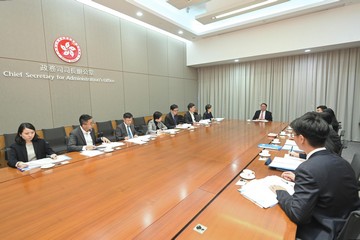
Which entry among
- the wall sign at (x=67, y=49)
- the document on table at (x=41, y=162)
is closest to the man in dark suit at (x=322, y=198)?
the document on table at (x=41, y=162)

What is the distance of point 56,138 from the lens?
3908mm

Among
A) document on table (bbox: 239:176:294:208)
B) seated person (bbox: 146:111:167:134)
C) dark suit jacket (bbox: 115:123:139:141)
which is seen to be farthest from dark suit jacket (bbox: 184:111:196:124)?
document on table (bbox: 239:176:294:208)

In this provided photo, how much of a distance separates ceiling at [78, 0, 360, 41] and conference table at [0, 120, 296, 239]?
12.4 feet

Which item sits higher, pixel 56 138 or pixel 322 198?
pixel 322 198

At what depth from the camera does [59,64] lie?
4059 mm

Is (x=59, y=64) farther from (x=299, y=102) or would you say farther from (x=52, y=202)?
(x=299, y=102)

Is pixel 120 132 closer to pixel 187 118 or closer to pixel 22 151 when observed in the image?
pixel 22 151

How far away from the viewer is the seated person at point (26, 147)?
2.22 meters

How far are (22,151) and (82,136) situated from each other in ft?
2.43

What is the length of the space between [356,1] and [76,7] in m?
6.57

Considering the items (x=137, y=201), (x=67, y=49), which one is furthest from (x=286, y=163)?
(x=67, y=49)

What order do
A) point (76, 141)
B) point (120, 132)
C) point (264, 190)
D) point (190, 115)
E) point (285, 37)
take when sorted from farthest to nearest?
point (190, 115) < point (285, 37) < point (120, 132) < point (76, 141) < point (264, 190)

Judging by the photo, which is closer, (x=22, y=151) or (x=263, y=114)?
(x=22, y=151)

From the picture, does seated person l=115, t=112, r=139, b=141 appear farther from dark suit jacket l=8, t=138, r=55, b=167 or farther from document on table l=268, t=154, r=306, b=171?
document on table l=268, t=154, r=306, b=171
